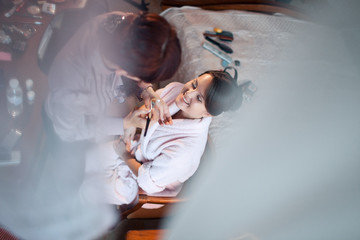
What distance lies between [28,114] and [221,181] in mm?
1123

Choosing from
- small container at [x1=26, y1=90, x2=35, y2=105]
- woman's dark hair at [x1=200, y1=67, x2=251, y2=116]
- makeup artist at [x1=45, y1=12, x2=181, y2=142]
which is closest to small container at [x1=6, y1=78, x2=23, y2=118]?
small container at [x1=26, y1=90, x2=35, y2=105]

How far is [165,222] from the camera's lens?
5.65ft

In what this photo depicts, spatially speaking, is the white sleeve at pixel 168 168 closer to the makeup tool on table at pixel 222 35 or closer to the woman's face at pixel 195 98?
the woman's face at pixel 195 98

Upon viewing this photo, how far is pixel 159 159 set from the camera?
113cm

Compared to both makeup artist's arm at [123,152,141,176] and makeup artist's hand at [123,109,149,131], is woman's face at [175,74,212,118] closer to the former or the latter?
makeup artist's hand at [123,109,149,131]

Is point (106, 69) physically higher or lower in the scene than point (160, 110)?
higher

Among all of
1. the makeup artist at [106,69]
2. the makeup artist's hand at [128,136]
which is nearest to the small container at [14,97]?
the makeup artist at [106,69]

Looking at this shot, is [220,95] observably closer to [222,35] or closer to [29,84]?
[29,84]

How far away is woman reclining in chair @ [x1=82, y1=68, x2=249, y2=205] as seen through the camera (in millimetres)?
1077

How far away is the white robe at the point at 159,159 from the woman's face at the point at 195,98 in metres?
0.04

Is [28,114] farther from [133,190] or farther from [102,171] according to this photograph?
[133,190]

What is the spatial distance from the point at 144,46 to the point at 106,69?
20 centimetres

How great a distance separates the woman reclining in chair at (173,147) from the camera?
1.08 metres

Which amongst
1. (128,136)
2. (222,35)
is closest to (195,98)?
(128,136)
